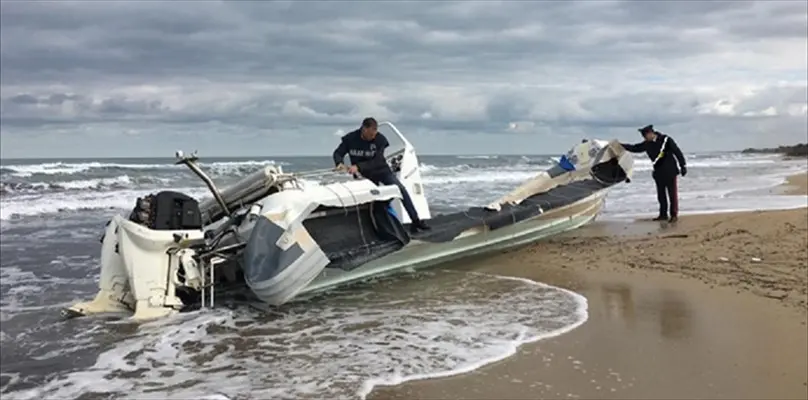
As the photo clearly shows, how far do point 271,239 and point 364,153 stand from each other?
94.4 inches

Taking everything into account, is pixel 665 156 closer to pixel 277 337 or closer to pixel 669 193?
pixel 669 193

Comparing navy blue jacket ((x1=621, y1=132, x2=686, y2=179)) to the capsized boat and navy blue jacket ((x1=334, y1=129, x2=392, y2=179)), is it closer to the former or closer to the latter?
the capsized boat

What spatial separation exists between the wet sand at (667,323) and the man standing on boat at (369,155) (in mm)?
1470

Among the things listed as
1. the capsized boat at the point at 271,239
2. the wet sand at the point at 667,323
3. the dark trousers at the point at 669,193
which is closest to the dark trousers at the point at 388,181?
the capsized boat at the point at 271,239

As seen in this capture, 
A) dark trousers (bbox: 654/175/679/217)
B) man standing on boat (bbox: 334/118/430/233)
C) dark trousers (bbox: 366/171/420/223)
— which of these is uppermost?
man standing on boat (bbox: 334/118/430/233)

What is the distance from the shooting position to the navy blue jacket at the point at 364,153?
8.70 m

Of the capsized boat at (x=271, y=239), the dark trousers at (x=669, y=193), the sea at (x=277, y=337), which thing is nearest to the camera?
the sea at (x=277, y=337)

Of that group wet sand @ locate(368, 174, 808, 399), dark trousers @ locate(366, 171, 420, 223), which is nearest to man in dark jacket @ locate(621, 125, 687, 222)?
wet sand @ locate(368, 174, 808, 399)

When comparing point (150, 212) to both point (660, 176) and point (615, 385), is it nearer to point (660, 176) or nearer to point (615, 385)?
point (615, 385)

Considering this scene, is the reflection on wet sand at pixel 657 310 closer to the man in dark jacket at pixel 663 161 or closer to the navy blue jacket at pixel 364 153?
the navy blue jacket at pixel 364 153

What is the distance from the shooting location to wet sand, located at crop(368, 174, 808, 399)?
460 centimetres

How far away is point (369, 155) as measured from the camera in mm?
8750

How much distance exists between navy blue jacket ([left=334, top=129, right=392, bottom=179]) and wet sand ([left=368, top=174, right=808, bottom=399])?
1703 millimetres

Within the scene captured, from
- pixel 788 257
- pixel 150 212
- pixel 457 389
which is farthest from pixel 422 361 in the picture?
pixel 788 257
